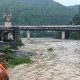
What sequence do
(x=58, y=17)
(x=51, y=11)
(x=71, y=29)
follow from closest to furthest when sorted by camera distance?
(x=71, y=29) < (x=58, y=17) < (x=51, y=11)

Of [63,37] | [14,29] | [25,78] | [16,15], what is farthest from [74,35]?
[25,78]

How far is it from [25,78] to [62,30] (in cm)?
7249

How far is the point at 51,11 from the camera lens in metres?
186

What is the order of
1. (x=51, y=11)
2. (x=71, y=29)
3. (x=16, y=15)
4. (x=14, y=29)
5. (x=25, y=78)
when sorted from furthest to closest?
1. (x=51, y=11)
2. (x=16, y=15)
3. (x=71, y=29)
4. (x=14, y=29)
5. (x=25, y=78)

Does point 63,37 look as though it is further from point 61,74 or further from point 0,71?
point 0,71

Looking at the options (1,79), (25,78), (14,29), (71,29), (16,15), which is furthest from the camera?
(16,15)

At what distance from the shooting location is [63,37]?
90.3 metres

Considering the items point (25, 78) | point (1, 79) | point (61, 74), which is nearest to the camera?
point (1, 79)

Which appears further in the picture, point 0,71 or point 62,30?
point 62,30

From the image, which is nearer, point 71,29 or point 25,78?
point 25,78

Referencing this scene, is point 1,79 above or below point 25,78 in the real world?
above

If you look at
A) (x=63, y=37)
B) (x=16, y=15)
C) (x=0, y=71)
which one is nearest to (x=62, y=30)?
(x=63, y=37)

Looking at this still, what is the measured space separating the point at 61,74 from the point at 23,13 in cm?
14386

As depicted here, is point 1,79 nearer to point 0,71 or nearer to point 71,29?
point 0,71
